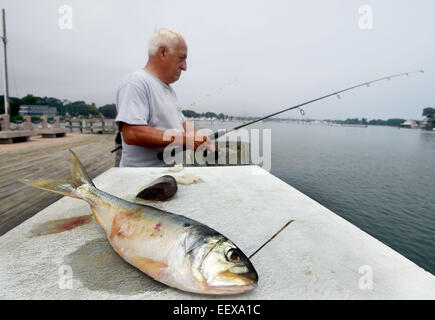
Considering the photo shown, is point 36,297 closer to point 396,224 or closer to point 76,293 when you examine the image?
point 76,293

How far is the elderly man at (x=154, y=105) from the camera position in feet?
7.66

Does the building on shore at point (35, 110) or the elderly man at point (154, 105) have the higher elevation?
the building on shore at point (35, 110)

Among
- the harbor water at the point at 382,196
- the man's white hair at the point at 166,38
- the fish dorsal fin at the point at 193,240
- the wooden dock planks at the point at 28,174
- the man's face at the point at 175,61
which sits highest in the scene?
the man's white hair at the point at 166,38

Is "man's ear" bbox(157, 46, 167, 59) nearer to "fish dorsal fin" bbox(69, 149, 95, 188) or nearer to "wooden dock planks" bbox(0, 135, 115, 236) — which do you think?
"fish dorsal fin" bbox(69, 149, 95, 188)

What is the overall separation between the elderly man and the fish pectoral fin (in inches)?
61.0

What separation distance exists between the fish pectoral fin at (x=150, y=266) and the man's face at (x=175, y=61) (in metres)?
2.43

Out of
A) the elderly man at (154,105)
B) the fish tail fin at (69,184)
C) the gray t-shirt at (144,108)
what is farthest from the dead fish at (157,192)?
the gray t-shirt at (144,108)

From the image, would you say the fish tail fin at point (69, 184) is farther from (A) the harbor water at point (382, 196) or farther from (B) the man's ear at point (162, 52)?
(A) the harbor water at point (382, 196)

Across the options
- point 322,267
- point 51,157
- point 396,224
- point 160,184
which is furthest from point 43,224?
point 396,224

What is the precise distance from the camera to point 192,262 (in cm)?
93

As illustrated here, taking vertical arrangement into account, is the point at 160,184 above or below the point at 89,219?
above

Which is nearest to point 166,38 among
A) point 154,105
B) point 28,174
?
point 154,105

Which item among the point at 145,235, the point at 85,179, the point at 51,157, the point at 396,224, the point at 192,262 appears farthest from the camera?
the point at 51,157
